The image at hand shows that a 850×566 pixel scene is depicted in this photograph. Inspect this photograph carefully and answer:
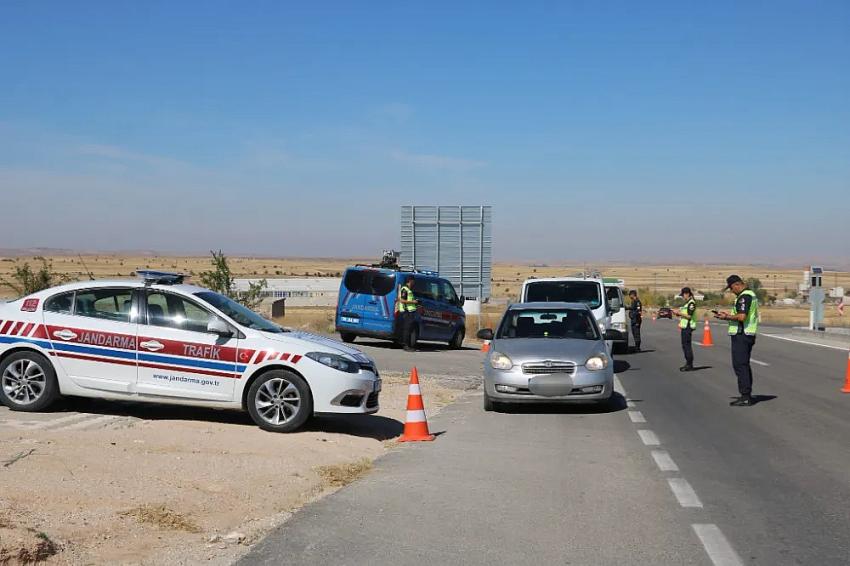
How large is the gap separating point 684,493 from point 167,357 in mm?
5828

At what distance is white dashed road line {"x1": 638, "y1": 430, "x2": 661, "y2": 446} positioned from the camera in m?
10.8

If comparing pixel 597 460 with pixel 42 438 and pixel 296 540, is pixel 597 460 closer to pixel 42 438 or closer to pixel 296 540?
pixel 296 540

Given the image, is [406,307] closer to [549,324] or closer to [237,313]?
[549,324]

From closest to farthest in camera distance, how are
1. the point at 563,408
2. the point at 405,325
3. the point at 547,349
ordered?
the point at 547,349 < the point at 563,408 < the point at 405,325

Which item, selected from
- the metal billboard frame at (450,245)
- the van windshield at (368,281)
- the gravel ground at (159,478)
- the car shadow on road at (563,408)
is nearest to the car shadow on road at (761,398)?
the car shadow on road at (563,408)

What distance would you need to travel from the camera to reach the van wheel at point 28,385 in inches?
434

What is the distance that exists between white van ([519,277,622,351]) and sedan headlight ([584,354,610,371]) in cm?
785

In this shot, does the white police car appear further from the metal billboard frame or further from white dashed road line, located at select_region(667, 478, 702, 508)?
the metal billboard frame

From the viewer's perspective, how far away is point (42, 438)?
Answer: 923 cm

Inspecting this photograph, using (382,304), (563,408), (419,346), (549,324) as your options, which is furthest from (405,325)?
(563,408)

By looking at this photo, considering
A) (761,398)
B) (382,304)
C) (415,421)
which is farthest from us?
(382,304)

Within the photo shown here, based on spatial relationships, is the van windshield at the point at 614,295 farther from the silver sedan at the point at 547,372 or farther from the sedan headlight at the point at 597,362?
the sedan headlight at the point at 597,362

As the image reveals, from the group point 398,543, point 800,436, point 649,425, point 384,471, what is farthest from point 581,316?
point 398,543

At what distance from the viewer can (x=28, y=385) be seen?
1105cm
